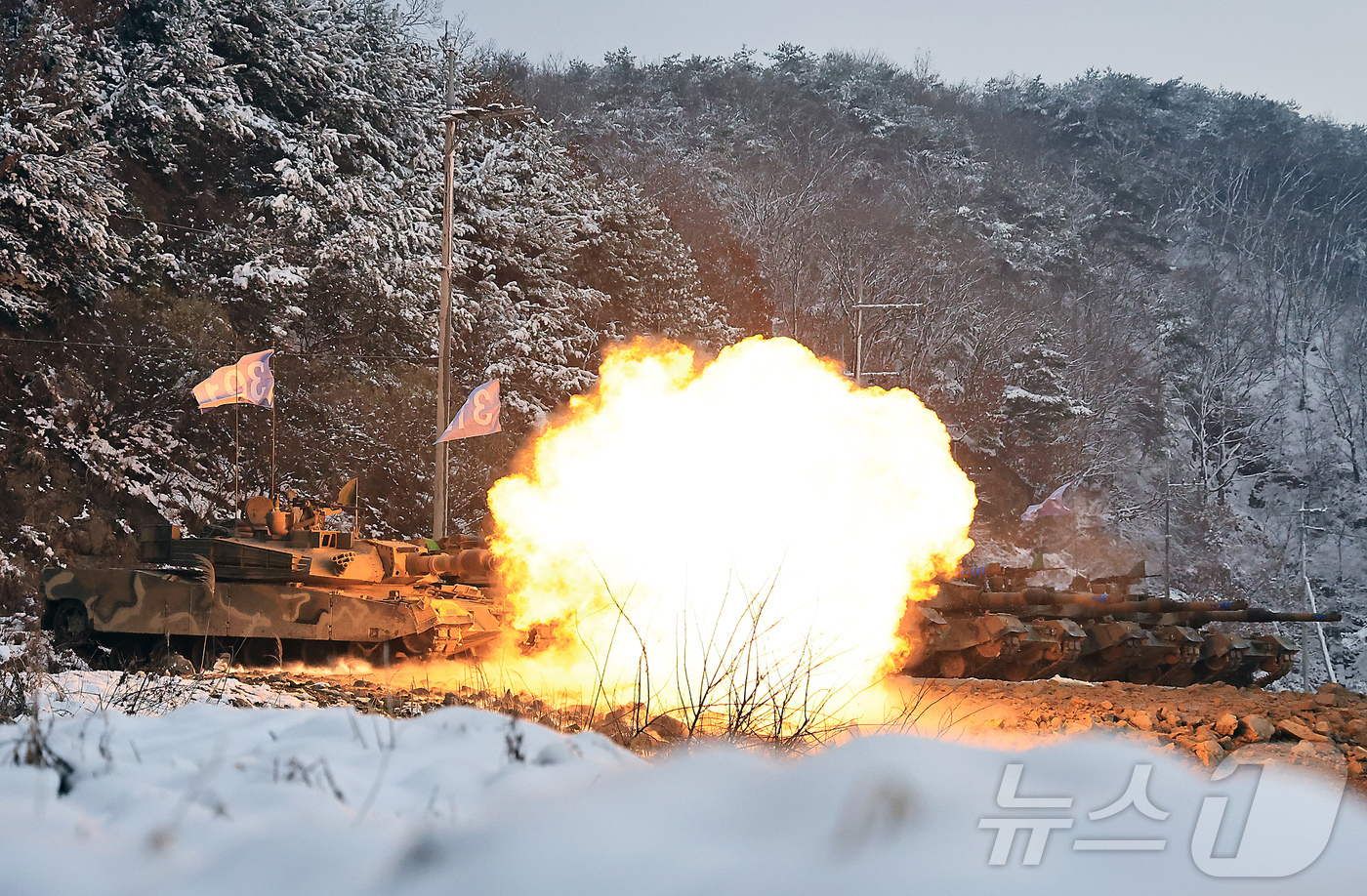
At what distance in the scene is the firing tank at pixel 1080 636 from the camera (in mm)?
16656

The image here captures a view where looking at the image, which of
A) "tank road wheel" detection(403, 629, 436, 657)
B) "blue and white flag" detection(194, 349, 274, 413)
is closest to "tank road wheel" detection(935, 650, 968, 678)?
"tank road wheel" detection(403, 629, 436, 657)

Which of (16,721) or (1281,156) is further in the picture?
(1281,156)

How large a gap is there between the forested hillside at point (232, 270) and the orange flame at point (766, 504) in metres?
15.8

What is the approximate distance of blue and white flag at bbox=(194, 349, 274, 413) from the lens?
18234mm

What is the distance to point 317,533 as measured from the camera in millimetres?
14234

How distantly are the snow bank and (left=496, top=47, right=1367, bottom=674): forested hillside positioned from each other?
3873 centimetres

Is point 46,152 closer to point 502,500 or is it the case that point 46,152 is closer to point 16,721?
point 502,500

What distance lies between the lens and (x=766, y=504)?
986 centimetres

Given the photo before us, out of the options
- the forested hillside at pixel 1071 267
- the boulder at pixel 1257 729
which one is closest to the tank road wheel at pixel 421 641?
the boulder at pixel 1257 729

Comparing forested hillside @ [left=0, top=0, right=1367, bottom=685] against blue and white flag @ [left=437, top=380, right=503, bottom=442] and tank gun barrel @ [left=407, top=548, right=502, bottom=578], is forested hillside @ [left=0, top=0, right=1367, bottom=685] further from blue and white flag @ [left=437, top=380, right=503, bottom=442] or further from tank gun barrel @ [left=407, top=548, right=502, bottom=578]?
tank gun barrel @ [left=407, top=548, right=502, bottom=578]

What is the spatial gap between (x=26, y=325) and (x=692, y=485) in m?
20.0

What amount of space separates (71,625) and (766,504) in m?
9.31

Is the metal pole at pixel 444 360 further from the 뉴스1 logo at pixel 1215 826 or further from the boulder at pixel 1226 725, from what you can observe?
the 뉴스1 logo at pixel 1215 826

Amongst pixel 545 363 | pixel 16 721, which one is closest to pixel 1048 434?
pixel 545 363
